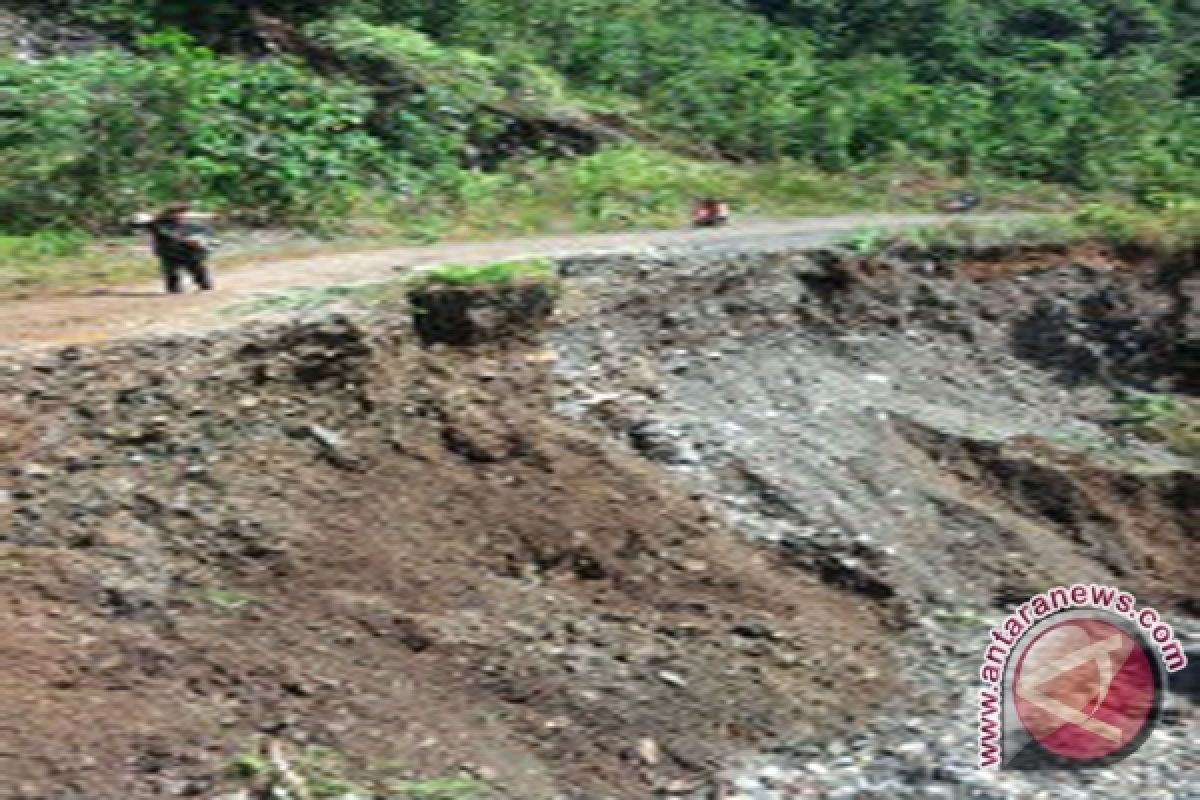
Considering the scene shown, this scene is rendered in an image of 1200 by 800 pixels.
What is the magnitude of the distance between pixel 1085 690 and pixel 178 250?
7491mm

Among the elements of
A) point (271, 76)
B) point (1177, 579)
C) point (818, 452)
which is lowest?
point (1177, 579)

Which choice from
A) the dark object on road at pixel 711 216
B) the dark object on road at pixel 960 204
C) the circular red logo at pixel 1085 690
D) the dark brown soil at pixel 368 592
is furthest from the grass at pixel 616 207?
the circular red logo at pixel 1085 690

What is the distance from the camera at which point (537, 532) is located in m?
8.66

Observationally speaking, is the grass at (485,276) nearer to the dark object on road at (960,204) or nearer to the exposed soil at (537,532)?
the exposed soil at (537,532)

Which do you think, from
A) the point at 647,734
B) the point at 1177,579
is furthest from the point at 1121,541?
the point at 647,734

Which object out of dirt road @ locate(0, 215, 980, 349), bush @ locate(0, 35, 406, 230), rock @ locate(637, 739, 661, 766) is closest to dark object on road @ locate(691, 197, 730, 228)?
dirt road @ locate(0, 215, 980, 349)

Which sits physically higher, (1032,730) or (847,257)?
(847,257)

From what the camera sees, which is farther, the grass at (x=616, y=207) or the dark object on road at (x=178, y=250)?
the grass at (x=616, y=207)

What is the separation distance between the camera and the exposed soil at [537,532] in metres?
6.72

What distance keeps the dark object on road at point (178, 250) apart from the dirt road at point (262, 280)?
0.59 feet

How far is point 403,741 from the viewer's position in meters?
6.61

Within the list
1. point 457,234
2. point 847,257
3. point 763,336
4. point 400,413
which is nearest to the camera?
point 400,413

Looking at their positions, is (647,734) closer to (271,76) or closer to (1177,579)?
(1177,579)

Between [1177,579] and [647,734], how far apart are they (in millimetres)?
5025
